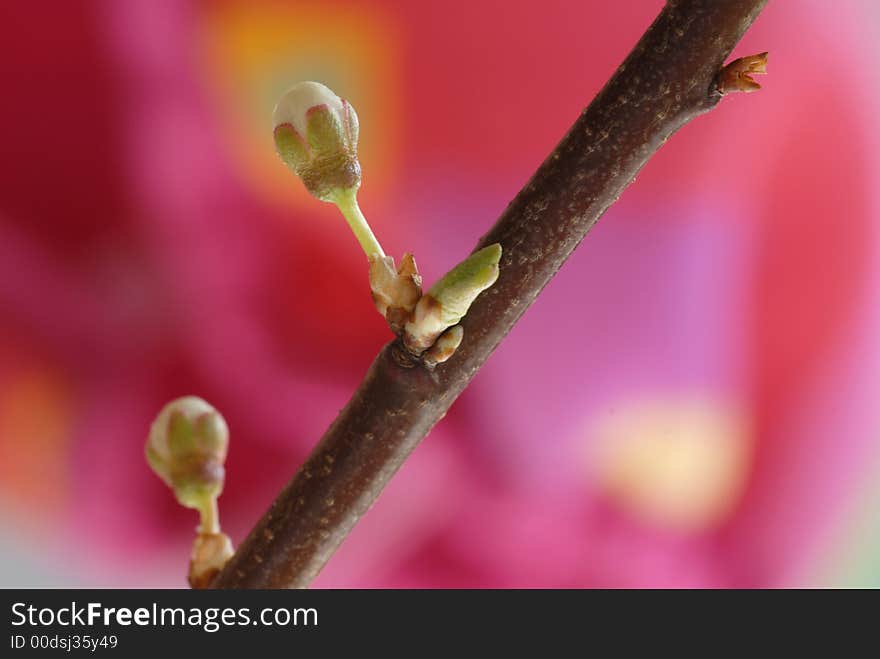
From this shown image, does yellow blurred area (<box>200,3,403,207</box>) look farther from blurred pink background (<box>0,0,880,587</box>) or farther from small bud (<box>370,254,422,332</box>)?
small bud (<box>370,254,422,332</box>)

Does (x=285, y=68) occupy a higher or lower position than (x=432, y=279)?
higher

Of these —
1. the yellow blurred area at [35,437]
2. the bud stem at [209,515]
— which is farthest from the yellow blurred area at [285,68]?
the bud stem at [209,515]

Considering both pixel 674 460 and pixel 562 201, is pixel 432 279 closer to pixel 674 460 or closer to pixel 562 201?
pixel 674 460

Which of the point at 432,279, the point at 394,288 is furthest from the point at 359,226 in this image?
the point at 432,279

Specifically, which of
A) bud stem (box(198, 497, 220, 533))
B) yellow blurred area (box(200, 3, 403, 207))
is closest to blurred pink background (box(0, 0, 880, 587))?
yellow blurred area (box(200, 3, 403, 207))

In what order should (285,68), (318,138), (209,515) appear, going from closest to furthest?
1. (318,138)
2. (209,515)
3. (285,68)

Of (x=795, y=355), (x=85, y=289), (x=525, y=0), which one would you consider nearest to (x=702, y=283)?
(x=795, y=355)

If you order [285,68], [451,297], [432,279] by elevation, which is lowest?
[451,297]
